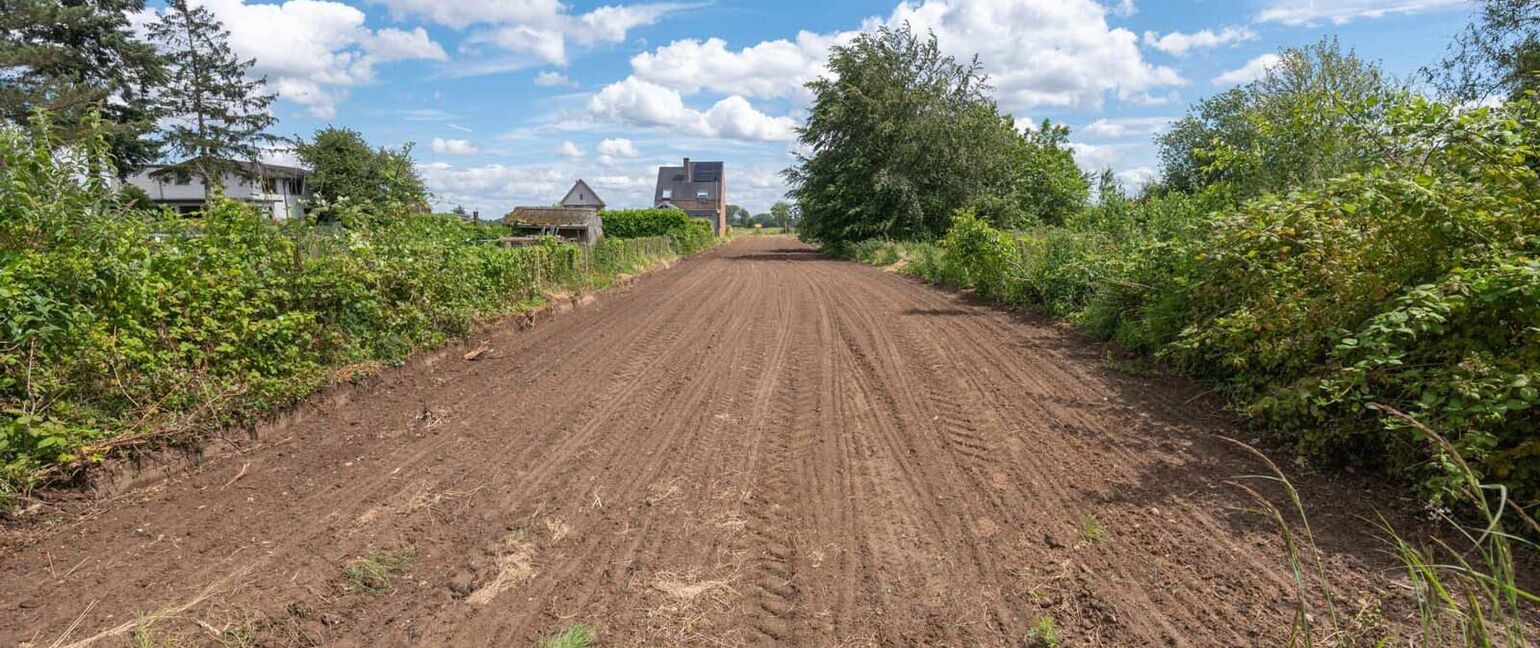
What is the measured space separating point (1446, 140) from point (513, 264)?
10453mm

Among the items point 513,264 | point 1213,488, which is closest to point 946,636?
point 1213,488

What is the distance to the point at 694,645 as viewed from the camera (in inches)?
124

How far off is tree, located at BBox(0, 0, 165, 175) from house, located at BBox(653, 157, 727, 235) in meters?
58.7

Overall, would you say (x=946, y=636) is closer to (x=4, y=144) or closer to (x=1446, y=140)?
(x=1446, y=140)

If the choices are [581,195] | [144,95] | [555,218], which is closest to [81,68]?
[144,95]

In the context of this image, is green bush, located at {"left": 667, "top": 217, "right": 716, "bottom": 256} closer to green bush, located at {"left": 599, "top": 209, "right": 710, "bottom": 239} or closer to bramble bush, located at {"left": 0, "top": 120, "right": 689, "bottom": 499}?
green bush, located at {"left": 599, "top": 209, "right": 710, "bottom": 239}

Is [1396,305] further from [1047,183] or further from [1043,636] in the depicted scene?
[1047,183]

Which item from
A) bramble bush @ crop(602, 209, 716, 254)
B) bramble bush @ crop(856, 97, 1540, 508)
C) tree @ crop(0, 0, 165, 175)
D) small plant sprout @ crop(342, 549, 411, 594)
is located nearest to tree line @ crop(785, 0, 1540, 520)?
bramble bush @ crop(856, 97, 1540, 508)

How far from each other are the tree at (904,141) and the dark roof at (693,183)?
52.0 metres

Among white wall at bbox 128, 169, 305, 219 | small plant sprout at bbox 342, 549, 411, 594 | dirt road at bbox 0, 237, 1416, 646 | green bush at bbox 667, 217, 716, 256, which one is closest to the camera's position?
dirt road at bbox 0, 237, 1416, 646

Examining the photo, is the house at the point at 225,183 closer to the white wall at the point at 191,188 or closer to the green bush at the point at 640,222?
the white wall at the point at 191,188

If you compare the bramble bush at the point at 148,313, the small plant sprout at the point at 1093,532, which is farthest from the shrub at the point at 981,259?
the bramble bush at the point at 148,313

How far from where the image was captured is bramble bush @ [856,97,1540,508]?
3.75 metres

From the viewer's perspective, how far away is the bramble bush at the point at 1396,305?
12.3 feet
